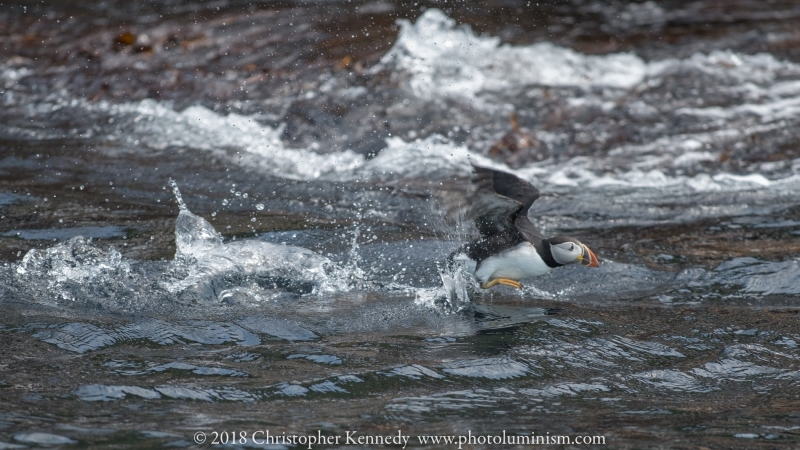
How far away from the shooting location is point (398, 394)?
4789 mm

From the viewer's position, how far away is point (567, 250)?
645 cm

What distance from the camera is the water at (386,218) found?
4.75 meters

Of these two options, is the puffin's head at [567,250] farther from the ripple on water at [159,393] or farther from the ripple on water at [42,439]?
the ripple on water at [42,439]

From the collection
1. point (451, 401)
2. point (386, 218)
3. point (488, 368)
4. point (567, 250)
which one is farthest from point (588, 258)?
point (386, 218)

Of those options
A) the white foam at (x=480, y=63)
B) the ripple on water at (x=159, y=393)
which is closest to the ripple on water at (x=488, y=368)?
the ripple on water at (x=159, y=393)

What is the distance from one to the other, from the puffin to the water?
211 mm

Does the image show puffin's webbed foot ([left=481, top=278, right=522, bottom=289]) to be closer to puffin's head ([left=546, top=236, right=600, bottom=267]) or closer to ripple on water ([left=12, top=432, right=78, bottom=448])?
puffin's head ([left=546, top=236, right=600, bottom=267])

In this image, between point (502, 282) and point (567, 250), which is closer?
point (567, 250)

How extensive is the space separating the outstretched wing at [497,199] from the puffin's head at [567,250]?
34cm

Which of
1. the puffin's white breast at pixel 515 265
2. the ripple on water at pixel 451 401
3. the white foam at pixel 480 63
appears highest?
the white foam at pixel 480 63

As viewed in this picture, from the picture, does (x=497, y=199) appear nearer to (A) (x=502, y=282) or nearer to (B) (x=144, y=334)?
(A) (x=502, y=282)

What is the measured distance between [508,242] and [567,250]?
45 cm

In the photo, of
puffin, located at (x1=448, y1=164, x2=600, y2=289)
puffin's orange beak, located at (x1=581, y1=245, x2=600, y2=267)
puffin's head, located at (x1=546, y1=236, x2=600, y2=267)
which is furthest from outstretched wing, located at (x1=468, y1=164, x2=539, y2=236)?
puffin's orange beak, located at (x1=581, y1=245, x2=600, y2=267)

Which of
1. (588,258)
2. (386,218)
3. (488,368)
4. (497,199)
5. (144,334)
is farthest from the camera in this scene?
(386,218)
